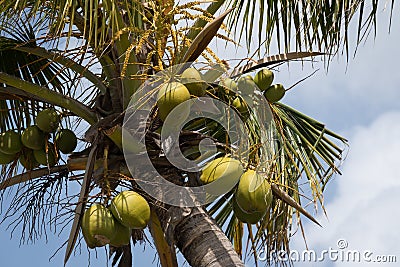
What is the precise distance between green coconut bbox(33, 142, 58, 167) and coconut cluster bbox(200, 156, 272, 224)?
3.06 feet

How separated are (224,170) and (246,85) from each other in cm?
56

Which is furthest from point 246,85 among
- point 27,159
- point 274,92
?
point 27,159

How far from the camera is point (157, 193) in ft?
10.2

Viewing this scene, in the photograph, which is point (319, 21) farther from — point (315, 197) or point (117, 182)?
point (117, 182)

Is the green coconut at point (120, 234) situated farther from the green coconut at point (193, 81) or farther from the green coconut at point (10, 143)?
the green coconut at point (10, 143)

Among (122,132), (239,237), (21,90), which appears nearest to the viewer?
(122,132)

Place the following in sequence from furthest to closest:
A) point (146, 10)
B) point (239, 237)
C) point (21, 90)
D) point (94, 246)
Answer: point (239, 237) → point (21, 90) → point (146, 10) → point (94, 246)

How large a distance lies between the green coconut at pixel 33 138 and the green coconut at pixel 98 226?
29.7 inches

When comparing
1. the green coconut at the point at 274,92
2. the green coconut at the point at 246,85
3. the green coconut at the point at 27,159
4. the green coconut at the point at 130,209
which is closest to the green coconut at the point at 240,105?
the green coconut at the point at 246,85

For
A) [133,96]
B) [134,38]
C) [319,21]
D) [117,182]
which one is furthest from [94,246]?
[319,21]

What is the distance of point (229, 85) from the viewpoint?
313 centimetres

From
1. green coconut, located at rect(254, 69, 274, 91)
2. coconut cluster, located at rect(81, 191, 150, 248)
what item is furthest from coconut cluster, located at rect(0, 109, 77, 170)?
green coconut, located at rect(254, 69, 274, 91)

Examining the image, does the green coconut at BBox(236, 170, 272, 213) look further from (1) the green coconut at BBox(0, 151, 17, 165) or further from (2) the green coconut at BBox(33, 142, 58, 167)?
(1) the green coconut at BBox(0, 151, 17, 165)

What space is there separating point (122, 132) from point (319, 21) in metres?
1.17
